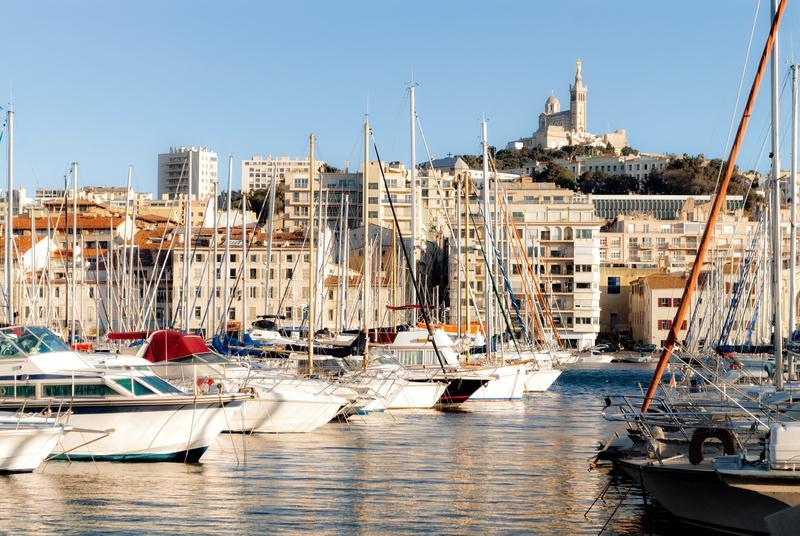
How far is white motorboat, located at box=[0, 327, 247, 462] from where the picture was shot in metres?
27.7

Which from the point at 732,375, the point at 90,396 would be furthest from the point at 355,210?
the point at 90,396

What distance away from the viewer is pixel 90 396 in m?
27.7

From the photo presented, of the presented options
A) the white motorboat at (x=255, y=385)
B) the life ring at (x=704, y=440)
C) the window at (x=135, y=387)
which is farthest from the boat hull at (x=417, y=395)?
the life ring at (x=704, y=440)

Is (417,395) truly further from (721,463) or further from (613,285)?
(613,285)

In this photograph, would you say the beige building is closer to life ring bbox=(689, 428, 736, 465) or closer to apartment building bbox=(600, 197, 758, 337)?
apartment building bbox=(600, 197, 758, 337)

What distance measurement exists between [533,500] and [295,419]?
13.1 metres

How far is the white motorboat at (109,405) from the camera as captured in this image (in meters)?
27.7

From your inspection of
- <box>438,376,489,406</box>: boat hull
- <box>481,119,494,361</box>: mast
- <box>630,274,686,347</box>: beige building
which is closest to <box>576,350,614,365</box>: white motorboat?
<box>630,274,686,347</box>: beige building

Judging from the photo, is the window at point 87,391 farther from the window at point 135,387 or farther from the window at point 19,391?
the window at point 19,391

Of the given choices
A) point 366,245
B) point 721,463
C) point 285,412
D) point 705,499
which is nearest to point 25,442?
point 285,412

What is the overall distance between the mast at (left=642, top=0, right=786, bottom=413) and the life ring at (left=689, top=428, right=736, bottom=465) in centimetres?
272

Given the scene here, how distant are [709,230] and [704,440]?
5452 mm

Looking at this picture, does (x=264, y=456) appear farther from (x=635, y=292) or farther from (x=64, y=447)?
(x=635, y=292)

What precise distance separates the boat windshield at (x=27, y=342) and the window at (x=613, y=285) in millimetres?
125119
